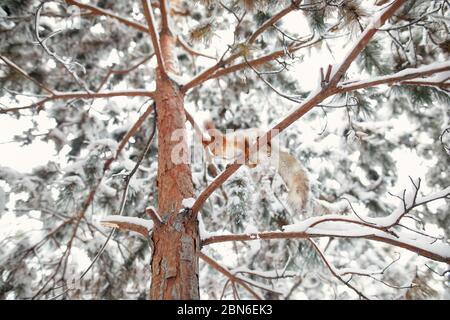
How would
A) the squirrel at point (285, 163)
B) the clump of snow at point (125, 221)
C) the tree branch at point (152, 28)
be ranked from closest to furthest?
the clump of snow at point (125, 221)
the squirrel at point (285, 163)
the tree branch at point (152, 28)

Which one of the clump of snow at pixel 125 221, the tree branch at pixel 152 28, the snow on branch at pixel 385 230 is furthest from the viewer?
the tree branch at pixel 152 28

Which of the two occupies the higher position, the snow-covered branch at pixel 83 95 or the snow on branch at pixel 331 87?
the snow-covered branch at pixel 83 95

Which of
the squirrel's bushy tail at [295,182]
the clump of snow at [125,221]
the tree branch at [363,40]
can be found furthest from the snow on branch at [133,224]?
the tree branch at [363,40]

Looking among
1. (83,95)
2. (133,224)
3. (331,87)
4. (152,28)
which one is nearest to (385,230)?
(331,87)

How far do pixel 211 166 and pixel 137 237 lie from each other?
1.34 meters

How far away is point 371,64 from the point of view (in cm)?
297

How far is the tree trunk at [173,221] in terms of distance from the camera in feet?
5.70

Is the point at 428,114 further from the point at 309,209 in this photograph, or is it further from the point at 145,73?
the point at 145,73

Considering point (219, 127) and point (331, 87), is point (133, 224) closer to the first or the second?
point (331, 87)

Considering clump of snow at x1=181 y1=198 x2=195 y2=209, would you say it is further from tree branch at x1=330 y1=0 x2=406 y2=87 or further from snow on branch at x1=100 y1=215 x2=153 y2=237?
tree branch at x1=330 y1=0 x2=406 y2=87

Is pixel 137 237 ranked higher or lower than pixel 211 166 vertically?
lower

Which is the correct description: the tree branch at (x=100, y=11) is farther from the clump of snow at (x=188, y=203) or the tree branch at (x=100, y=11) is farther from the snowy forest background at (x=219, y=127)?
the clump of snow at (x=188, y=203)
